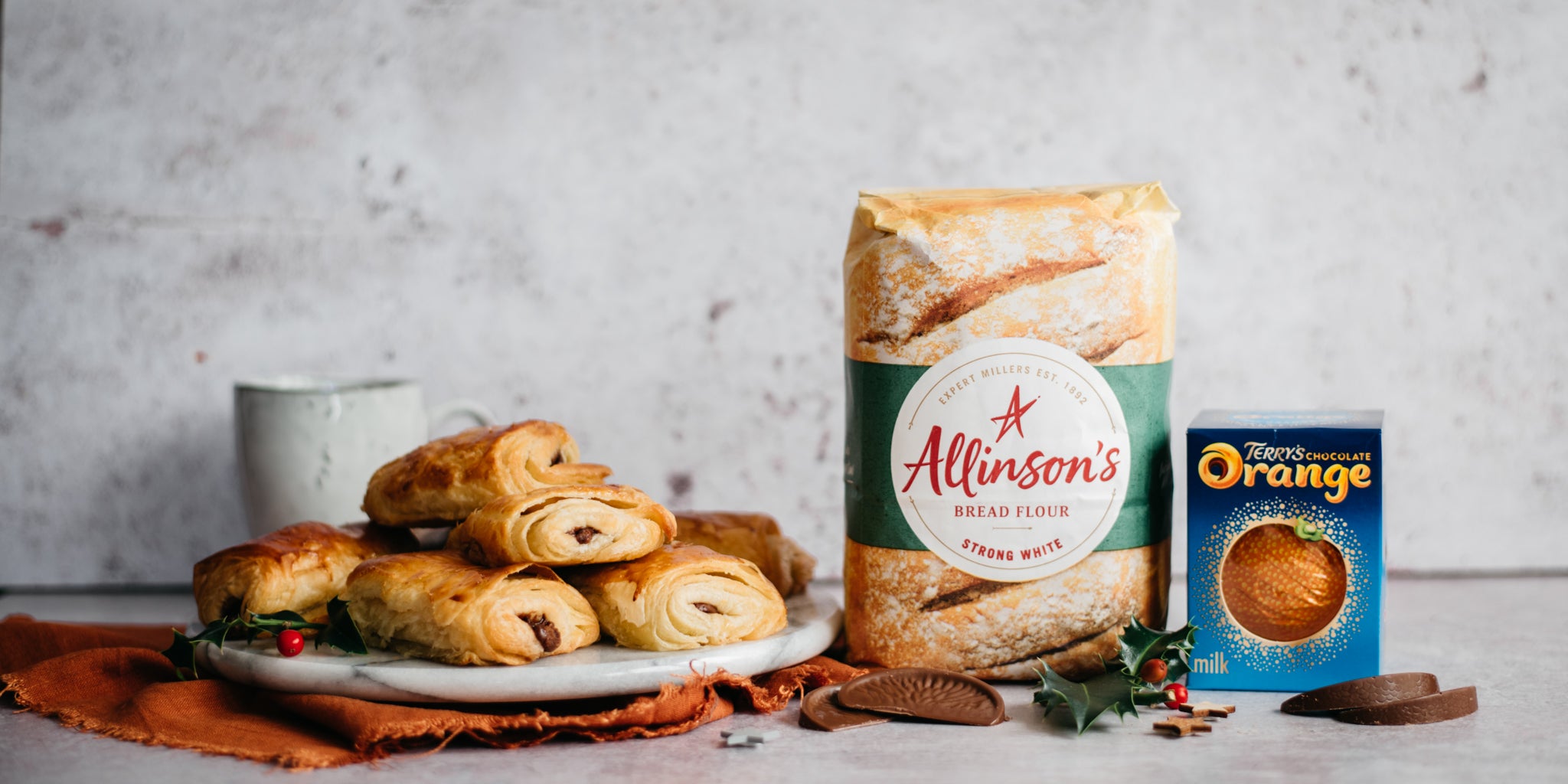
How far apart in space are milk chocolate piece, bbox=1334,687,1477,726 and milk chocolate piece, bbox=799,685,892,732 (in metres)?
0.33

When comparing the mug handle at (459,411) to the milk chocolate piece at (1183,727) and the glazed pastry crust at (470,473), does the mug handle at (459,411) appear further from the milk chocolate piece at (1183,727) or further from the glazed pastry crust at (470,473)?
the milk chocolate piece at (1183,727)

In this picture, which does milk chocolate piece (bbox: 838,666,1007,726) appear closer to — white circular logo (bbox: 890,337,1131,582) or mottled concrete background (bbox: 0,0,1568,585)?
white circular logo (bbox: 890,337,1131,582)

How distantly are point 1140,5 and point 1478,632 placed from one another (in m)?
0.75

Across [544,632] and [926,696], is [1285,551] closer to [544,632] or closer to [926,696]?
[926,696]

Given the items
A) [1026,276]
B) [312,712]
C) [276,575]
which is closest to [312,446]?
[276,575]

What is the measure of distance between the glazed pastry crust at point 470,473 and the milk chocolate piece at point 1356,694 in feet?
1.92

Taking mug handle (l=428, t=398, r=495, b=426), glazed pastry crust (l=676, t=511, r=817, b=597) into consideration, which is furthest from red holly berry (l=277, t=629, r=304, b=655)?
mug handle (l=428, t=398, r=495, b=426)

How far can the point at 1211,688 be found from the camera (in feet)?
3.10

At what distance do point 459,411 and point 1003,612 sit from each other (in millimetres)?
665

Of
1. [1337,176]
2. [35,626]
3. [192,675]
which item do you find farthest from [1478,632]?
[35,626]

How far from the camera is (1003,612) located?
0.94 metres

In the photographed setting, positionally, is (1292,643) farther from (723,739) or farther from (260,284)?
(260,284)

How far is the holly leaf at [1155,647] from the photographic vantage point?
901 mm

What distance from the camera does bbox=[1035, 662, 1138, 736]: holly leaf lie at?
2.79 ft
